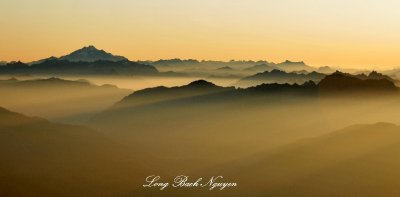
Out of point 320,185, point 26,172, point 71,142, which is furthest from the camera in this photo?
point 71,142

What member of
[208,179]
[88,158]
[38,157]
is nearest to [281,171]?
[208,179]

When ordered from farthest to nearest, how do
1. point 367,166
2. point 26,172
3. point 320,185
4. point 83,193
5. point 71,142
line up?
point 71,142
point 367,166
point 320,185
point 26,172
point 83,193

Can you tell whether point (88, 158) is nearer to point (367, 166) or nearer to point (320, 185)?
point (320, 185)

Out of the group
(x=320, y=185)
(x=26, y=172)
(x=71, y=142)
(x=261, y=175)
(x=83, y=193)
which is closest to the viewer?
(x=83, y=193)

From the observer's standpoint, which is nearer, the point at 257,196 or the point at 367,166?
the point at 257,196

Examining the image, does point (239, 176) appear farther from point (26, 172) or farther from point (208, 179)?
point (26, 172)

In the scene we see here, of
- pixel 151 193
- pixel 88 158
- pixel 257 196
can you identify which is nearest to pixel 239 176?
pixel 257 196
